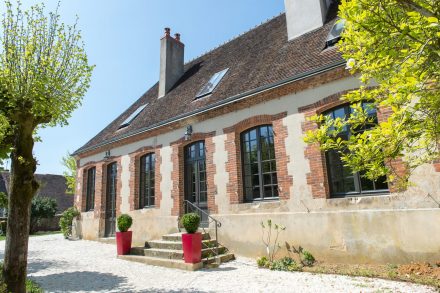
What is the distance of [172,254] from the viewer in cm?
797

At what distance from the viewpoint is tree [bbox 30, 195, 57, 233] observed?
20828mm

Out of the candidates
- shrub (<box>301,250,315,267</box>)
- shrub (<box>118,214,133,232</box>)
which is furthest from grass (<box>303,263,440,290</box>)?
shrub (<box>118,214,133,232</box>)

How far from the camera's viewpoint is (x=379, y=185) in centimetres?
653

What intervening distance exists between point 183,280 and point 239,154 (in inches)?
150

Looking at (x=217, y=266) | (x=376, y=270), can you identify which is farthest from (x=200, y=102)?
(x=376, y=270)

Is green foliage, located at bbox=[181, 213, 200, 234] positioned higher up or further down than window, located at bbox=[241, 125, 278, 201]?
further down

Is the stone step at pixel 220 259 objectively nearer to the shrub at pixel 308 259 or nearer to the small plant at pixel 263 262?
the small plant at pixel 263 262

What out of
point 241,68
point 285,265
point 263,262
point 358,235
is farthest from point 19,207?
point 241,68

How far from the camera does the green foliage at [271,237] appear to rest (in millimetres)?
7488

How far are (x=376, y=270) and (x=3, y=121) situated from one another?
738cm

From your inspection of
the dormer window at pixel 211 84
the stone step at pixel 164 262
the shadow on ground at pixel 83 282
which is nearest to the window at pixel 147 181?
the stone step at pixel 164 262

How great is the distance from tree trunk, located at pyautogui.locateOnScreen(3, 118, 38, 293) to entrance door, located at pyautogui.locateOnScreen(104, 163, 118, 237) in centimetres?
808

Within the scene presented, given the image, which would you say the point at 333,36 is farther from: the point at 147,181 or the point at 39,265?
the point at 39,265

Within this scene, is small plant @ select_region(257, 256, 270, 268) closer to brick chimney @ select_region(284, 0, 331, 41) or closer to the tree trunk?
the tree trunk
